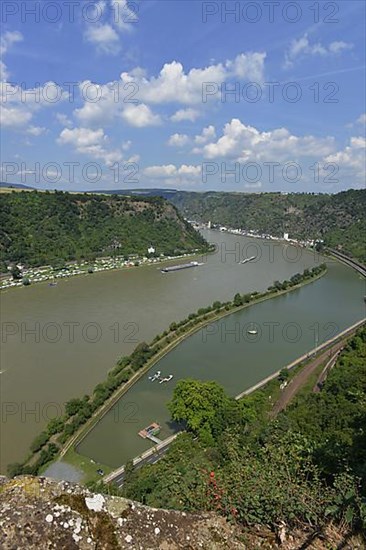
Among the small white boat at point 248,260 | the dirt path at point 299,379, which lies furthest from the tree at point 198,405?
the small white boat at point 248,260

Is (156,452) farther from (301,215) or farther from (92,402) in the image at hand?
(301,215)

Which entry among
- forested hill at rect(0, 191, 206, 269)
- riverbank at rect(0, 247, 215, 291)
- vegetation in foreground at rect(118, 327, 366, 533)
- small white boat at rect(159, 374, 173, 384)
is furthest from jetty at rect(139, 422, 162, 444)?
forested hill at rect(0, 191, 206, 269)

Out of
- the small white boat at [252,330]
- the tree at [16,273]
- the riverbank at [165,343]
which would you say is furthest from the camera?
the tree at [16,273]

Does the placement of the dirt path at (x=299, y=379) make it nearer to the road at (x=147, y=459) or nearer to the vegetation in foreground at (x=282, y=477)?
the vegetation in foreground at (x=282, y=477)

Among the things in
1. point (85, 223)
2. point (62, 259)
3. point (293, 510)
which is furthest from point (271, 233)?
point (293, 510)

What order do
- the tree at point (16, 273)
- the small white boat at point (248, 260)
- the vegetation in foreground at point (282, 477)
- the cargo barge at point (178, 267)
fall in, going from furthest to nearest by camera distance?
the small white boat at point (248, 260) < the cargo barge at point (178, 267) < the tree at point (16, 273) < the vegetation in foreground at point (282, 477)

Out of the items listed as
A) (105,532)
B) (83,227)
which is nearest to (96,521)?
(105,532)

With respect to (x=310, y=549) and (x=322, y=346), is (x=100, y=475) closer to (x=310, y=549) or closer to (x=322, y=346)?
(x=310, y=549)
